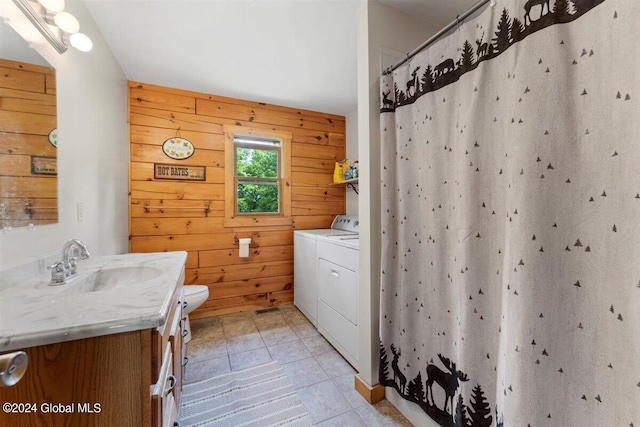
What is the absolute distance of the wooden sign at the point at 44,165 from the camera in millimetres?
1001

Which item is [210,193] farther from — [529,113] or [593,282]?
[593,282]

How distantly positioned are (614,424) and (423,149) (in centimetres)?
106

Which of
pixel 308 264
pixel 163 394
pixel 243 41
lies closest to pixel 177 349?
pixel 163 394

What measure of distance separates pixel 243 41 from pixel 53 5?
3.31 feet

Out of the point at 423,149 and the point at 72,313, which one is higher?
the point at 423,149

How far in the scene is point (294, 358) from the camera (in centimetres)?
189

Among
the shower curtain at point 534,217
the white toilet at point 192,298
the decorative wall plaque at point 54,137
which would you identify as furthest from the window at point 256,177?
the shower curtain at point 534,217

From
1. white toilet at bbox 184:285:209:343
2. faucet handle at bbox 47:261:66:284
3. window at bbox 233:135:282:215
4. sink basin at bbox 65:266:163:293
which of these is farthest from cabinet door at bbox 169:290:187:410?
window at bbox 233:135:282:215

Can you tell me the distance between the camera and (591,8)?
2.15ft

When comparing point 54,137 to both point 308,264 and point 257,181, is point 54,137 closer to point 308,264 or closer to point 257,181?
point 257,181

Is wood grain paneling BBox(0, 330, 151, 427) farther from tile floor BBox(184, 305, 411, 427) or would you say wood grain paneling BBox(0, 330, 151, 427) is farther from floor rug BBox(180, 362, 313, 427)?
tile floor BBox(184, 305, 411, 427)

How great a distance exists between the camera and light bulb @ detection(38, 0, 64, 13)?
106 centimetres

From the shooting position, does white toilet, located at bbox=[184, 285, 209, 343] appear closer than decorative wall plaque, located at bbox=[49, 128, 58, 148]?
No

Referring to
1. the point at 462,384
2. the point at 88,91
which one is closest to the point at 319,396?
the point at 462,384
